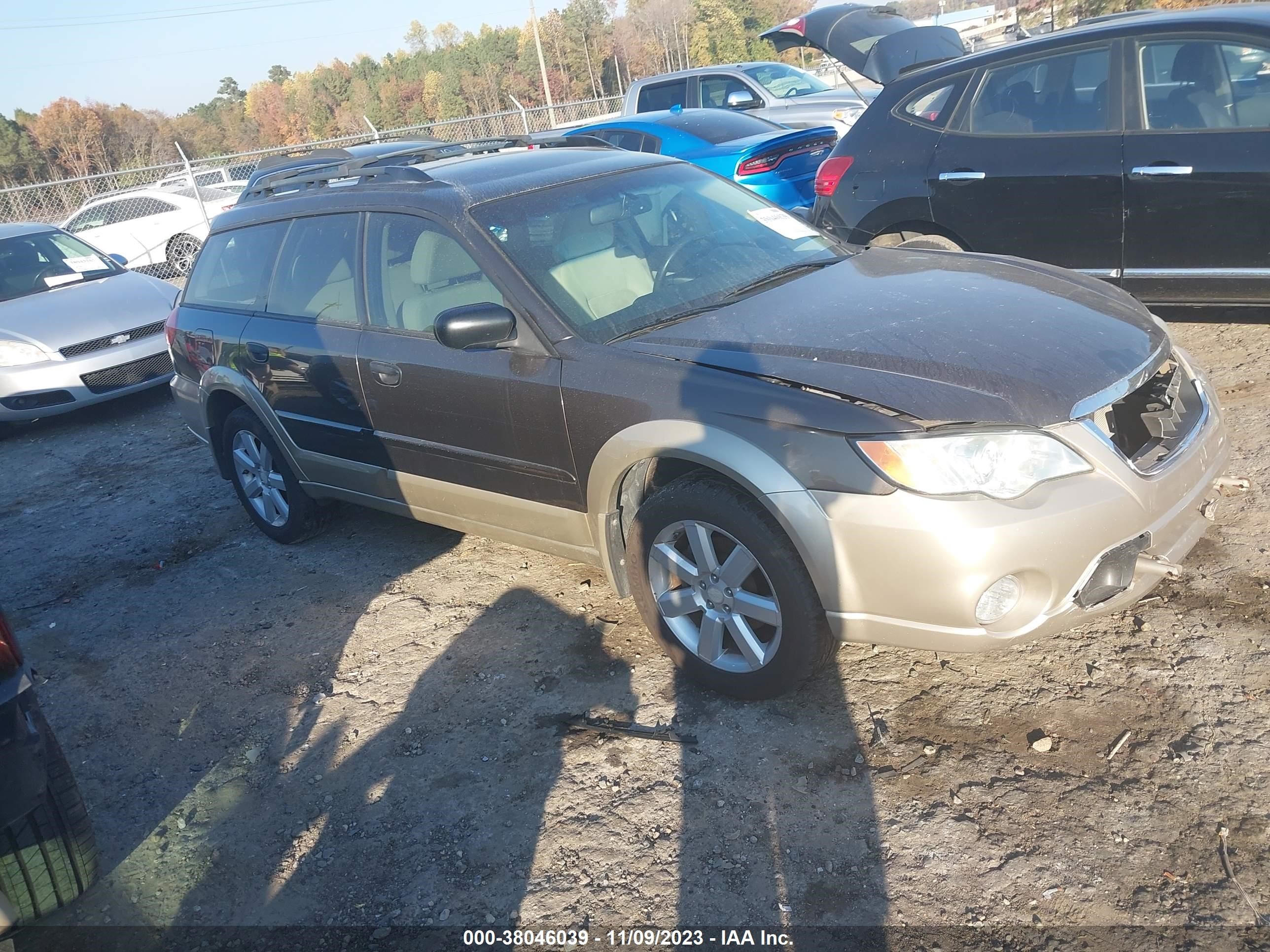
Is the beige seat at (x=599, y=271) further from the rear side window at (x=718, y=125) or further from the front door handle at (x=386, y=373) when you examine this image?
the rear side window at (x=718, y=125)

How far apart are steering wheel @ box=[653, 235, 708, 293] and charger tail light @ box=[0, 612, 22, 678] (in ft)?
7.57

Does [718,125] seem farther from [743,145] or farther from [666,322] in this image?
[666,322]

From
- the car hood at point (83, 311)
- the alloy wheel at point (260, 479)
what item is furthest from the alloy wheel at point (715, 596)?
the car hood at point (83, 311)

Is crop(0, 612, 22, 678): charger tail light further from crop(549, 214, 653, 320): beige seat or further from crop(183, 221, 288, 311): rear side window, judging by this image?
crop(183, 221, 288, 311): rear side window

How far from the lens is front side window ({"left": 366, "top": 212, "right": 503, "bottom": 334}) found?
3.73 m

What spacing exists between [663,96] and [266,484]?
9.65 m

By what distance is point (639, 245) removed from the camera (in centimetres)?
383

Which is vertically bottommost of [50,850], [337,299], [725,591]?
[50,850]

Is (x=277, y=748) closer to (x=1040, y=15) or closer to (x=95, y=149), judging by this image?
(x=1040, y=15)

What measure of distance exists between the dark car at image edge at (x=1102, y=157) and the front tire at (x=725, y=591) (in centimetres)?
324

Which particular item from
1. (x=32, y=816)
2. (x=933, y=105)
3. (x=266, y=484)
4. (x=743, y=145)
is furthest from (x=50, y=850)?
(x=743, y=145)

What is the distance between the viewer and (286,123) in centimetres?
8094

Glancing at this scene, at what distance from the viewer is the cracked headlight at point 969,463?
8.68 feet

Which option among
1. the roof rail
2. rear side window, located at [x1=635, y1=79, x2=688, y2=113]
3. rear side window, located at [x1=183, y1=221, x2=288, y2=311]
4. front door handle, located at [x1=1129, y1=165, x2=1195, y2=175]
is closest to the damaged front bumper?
the roof rail
